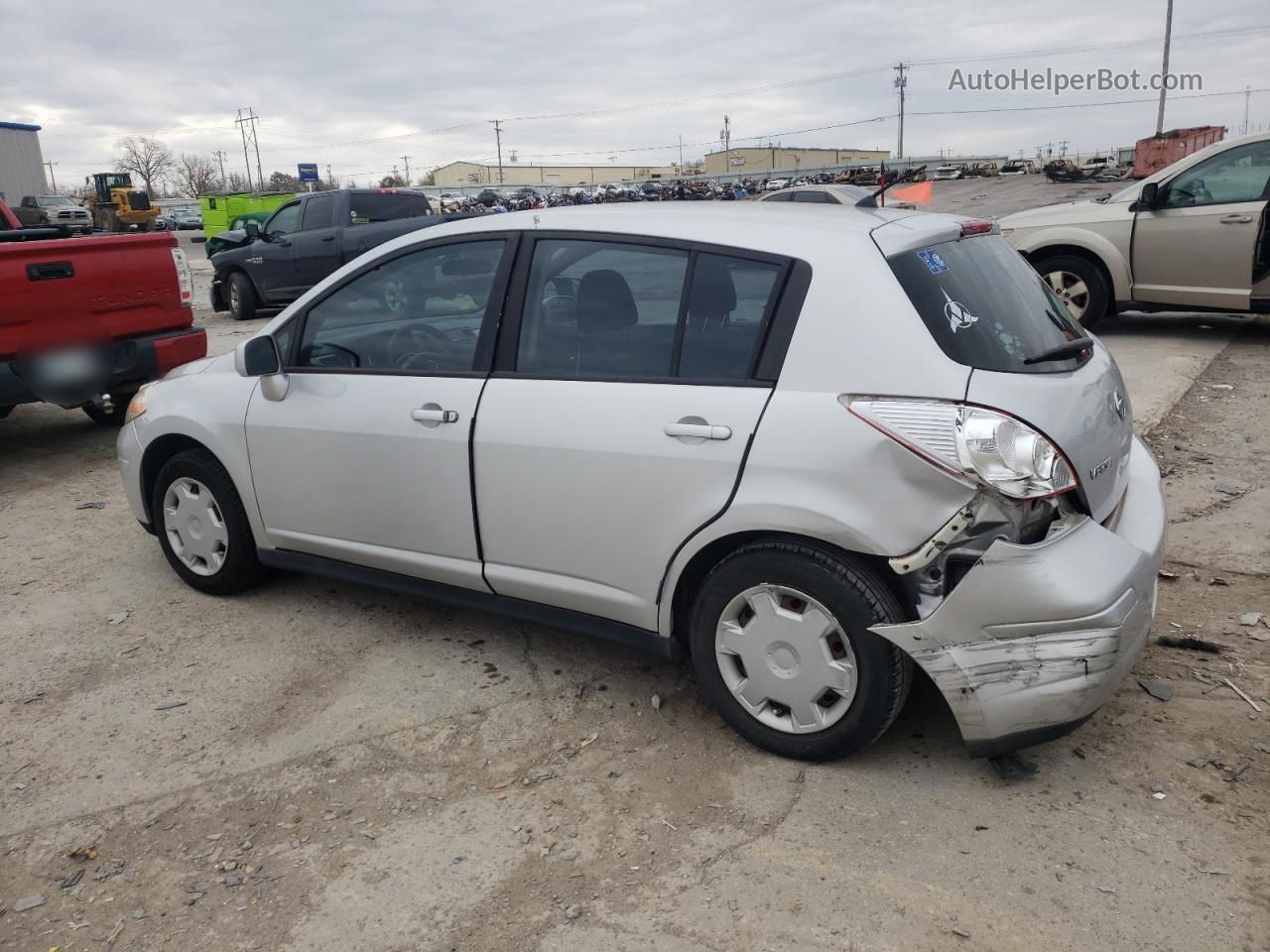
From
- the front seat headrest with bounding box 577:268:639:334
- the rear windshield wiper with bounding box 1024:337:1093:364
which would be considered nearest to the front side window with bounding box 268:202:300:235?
the front seat headrest with bounding box 577:268:639:334

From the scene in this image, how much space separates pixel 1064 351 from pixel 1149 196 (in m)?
7.05

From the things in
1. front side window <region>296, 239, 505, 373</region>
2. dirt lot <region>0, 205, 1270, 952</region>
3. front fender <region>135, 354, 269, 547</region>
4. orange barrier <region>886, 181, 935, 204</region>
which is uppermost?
orange barrier <region>886, 181, 935, 204</region>

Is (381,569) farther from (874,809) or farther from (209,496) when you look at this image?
(874,809)

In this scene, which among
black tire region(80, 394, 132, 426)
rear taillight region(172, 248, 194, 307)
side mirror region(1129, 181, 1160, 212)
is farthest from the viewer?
side mirror region(1129, 181, 1160, 212)

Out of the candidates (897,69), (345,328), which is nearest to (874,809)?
(345,328)

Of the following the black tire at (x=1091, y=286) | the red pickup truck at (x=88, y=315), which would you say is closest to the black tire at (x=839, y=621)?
the red pickup truck at (x=88, y=315)

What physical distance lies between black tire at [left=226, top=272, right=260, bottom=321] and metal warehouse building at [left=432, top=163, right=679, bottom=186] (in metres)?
128

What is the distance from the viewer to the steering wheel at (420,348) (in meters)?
3.70

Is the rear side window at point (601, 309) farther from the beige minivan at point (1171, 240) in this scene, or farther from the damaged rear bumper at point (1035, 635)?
the beige minivan at point (1171, 240)

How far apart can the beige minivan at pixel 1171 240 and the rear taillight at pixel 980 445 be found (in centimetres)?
654

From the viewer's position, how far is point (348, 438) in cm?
383

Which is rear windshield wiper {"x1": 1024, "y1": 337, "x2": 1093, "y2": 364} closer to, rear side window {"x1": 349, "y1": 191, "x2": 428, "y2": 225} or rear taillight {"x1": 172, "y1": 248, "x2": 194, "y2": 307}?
rear taillight {"x1": 172, "y1": 248, "x2": 194, "y2": 307}

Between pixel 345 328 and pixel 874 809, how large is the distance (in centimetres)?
266

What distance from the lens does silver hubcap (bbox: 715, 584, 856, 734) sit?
2.92 metres
